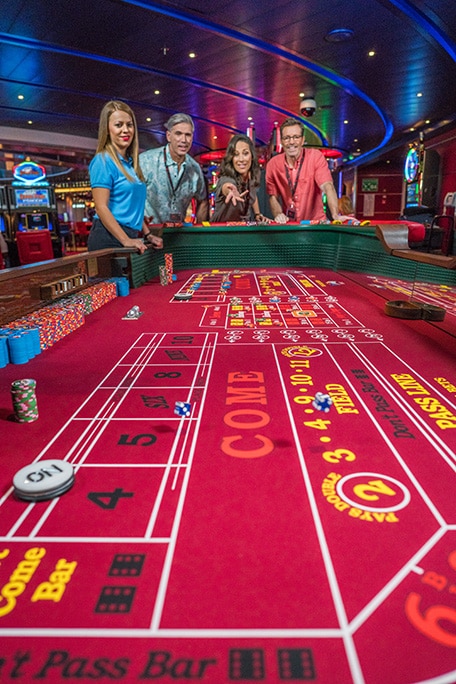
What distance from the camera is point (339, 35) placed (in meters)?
6.27

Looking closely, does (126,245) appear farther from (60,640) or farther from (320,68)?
(320,68)

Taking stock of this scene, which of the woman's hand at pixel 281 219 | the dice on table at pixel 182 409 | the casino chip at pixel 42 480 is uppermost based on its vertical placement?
the woman's hand at pixel 281 219

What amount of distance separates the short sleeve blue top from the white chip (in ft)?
9.02

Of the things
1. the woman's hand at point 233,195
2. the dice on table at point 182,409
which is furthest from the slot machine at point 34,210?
the dice on table at point 182,409

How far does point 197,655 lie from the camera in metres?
0.70

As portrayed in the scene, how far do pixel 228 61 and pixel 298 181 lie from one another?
10.5 feet

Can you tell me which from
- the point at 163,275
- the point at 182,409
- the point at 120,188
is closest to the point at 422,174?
the point at 163,275

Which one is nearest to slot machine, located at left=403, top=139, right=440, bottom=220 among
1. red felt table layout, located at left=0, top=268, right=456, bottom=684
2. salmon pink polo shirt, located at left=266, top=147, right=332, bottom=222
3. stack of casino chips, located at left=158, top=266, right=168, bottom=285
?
salmon pink polo shirt, located at left=266, top=147, right=332, bottom=222

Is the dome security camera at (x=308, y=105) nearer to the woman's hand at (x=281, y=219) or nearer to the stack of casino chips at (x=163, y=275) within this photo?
the woman's hand at (x=281, y=219)

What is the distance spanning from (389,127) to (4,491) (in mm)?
14328

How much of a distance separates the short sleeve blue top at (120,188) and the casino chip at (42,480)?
276 centimetres

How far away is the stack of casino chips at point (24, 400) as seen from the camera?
151cm

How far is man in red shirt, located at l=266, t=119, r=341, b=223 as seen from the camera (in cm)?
521

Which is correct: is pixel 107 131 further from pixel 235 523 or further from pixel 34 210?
pixel 34 210
